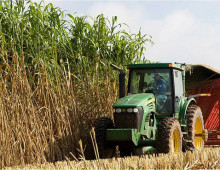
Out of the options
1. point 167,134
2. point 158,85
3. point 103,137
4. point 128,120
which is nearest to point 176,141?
point 167,134

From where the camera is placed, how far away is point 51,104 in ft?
28.2

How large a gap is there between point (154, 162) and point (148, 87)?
289 cm

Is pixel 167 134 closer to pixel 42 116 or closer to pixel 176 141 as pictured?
pixel 176 141

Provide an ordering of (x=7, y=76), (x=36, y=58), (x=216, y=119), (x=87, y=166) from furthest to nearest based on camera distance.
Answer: (x=216, y=119) < (x=36, y=58) < (x=7, y=76) < (x=87, y=166)

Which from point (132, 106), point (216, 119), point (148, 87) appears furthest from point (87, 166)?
point (216, 119)

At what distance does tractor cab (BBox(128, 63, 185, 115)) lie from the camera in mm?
8727

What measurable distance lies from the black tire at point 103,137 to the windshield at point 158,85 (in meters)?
0.92

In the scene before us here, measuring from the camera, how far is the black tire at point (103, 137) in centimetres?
818

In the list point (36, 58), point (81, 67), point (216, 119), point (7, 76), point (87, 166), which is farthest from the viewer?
point (216, 119)

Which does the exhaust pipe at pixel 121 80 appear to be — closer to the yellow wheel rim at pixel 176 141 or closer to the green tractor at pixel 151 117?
the green tractor at pixel 151 117

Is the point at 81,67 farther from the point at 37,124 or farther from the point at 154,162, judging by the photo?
the point at 154,162

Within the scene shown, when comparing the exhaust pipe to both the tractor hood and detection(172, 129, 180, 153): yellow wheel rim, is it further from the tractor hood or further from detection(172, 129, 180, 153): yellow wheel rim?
A: detection(172, 129, 180, 153): yellow wheel rim

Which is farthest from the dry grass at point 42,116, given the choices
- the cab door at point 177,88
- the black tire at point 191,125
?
the black tire at point 191,125

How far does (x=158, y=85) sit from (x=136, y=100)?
27.0 inches
